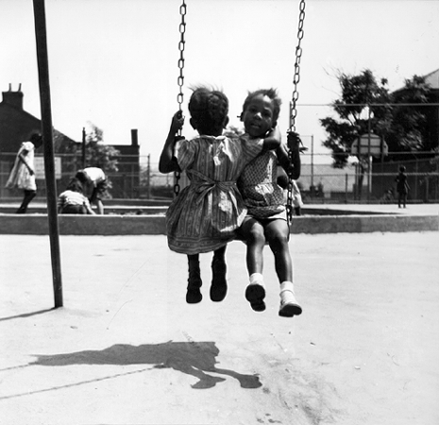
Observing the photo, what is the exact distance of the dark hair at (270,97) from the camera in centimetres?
358

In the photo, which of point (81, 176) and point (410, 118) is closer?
point (81, 176)

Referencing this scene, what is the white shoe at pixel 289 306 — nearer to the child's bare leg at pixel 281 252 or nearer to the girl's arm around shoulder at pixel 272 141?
the child's bare leg at pixel 281 252

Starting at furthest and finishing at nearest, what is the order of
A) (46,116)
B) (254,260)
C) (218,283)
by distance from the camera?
(46,116) < (218,283) < (254,260)

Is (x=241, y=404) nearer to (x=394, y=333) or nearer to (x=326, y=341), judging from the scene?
(x=326, y=341)

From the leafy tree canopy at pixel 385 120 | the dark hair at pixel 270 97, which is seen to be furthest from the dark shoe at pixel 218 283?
the leafy tree canopy at pixel 385 120

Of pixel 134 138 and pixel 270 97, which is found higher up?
pixel 134 138

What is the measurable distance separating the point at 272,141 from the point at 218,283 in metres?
0.85

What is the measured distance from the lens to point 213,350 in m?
4.69

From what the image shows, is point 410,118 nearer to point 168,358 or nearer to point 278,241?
point 168,358

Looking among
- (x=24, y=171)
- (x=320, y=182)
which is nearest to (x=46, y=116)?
(x=24, y=171)

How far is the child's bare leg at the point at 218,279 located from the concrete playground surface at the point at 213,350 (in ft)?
1.84

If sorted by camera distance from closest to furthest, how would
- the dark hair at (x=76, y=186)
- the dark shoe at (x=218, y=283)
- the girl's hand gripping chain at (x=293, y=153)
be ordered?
1. the girl's hand gripping chain at (x=293, y=153)
2. the dark shoe at (x=218, y=283)
3. the dark hair at (x=76, y=186)

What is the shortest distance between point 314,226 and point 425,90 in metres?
26.5

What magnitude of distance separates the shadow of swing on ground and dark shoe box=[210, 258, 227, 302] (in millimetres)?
570
